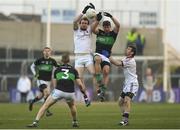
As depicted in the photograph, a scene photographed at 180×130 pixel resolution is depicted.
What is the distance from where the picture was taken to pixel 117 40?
48562mm

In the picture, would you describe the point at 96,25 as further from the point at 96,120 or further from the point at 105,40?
the point at 96,120

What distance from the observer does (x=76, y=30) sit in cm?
2630

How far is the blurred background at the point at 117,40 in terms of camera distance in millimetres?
47312

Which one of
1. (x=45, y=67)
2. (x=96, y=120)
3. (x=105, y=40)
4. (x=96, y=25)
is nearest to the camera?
(x=96, y=120)

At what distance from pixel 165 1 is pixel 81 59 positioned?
2402 cm

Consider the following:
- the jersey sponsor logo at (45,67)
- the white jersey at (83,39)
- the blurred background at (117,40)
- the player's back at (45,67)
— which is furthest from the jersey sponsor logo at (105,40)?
the blurred background at (117,40)

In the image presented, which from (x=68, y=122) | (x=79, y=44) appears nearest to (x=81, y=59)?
(x=79, y=44)

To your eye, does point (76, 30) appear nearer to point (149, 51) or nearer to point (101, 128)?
point (101, 128)

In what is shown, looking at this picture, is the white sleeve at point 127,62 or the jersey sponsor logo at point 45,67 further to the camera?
the jersey sponsor logo at point 45,67

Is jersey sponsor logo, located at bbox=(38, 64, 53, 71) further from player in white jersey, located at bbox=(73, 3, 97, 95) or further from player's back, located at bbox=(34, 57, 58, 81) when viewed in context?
player in white jersey, located at bbox=(73, 3, 97, 95)

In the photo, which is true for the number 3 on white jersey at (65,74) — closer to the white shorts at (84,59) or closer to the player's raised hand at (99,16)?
the player's raised hand at (99,16)

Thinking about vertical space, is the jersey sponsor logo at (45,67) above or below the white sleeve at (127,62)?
below

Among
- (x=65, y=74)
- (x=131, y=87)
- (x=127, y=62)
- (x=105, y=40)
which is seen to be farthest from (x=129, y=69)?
(x=105, y=40)

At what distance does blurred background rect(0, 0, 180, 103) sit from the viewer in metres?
47.3
